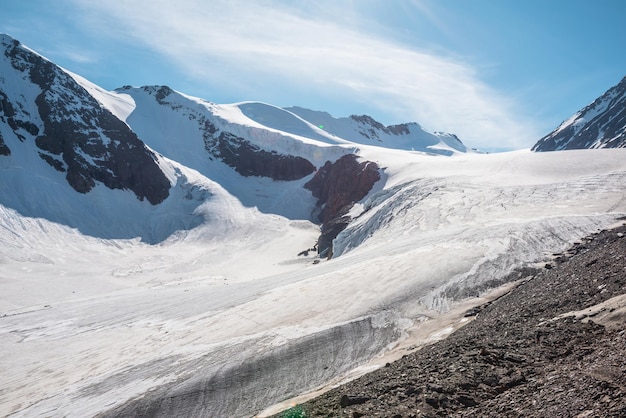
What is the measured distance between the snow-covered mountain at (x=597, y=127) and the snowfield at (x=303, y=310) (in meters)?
86.6

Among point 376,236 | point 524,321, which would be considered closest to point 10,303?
point 376,236

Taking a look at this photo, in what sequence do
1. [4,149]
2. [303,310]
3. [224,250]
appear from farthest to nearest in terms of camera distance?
[4,149]
[224,250]
[303,310]

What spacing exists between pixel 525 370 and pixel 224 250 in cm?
6438

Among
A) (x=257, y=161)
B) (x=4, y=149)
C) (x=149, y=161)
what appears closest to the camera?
(x=4, y=149)

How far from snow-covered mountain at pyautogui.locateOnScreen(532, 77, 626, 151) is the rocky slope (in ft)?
362

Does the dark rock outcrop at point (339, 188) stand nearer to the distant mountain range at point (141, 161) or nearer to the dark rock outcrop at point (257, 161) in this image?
the distant mountain range at point (141, 161)

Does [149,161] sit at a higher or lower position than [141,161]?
higher

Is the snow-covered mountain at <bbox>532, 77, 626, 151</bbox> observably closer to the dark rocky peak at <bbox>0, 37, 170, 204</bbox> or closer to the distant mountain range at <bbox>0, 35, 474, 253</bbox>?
the distant mountain range at <bbox>0, 35, 474, 253</bbox>

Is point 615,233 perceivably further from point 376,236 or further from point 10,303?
point 10,303

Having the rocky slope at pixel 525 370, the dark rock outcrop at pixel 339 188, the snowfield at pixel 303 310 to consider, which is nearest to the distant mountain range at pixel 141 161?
the dark rock outcrop at pixel 339 188

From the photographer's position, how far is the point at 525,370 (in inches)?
281

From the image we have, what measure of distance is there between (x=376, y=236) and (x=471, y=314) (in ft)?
71.7

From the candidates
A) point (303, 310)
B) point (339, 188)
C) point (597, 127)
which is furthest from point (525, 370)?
point (597, 127)

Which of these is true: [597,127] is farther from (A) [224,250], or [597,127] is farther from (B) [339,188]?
(A) [224,250]
